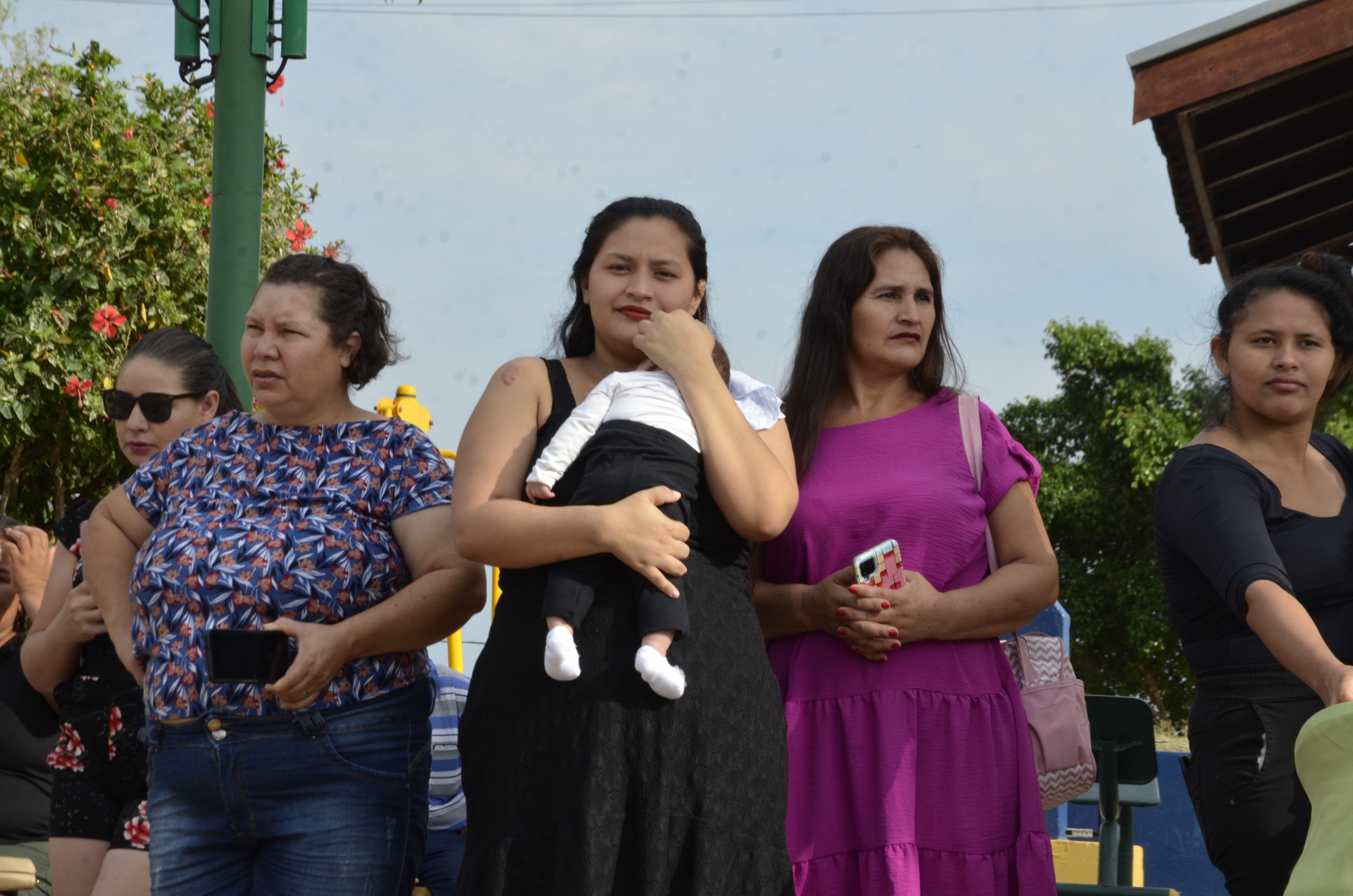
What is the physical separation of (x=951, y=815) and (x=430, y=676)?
1096 millimetres

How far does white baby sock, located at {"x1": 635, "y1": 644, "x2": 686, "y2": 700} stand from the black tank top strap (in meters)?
0.47

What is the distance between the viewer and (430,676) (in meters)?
2.65

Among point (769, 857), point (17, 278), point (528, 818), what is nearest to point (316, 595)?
point (528, 818)

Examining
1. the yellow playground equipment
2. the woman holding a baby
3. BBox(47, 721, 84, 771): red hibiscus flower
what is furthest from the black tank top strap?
the yellow playground equipment

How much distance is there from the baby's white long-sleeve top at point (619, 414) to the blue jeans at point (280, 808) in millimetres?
656

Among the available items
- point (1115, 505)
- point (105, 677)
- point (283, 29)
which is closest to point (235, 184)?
point (283, 29)

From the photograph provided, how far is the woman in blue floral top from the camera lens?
7.82ft

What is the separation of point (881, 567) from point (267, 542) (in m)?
1.20

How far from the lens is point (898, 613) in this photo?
258cm

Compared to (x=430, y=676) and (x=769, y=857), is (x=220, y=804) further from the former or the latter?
(x=769, y=857)

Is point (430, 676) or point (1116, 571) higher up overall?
point (1116, 571)

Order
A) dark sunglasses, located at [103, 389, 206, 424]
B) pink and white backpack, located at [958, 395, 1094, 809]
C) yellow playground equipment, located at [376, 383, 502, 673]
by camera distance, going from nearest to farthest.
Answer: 1. pink and white backpack, located at [958, 395, 1094, 809]
2. dark sunglasses, located at [103, 389, 206, 424]
3. yellow playground equipment, located at [376, 383, 502, 673]

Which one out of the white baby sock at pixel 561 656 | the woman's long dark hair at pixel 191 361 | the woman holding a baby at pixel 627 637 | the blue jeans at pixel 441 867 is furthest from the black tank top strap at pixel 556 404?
the blue jeans at pixel 441 867

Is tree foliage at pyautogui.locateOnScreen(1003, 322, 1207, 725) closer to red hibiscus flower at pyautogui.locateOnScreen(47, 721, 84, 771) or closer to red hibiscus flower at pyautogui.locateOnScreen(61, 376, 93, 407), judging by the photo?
red hibiscus flower at pyautogui.locateOnScreen(61, 376, 93, 407)
